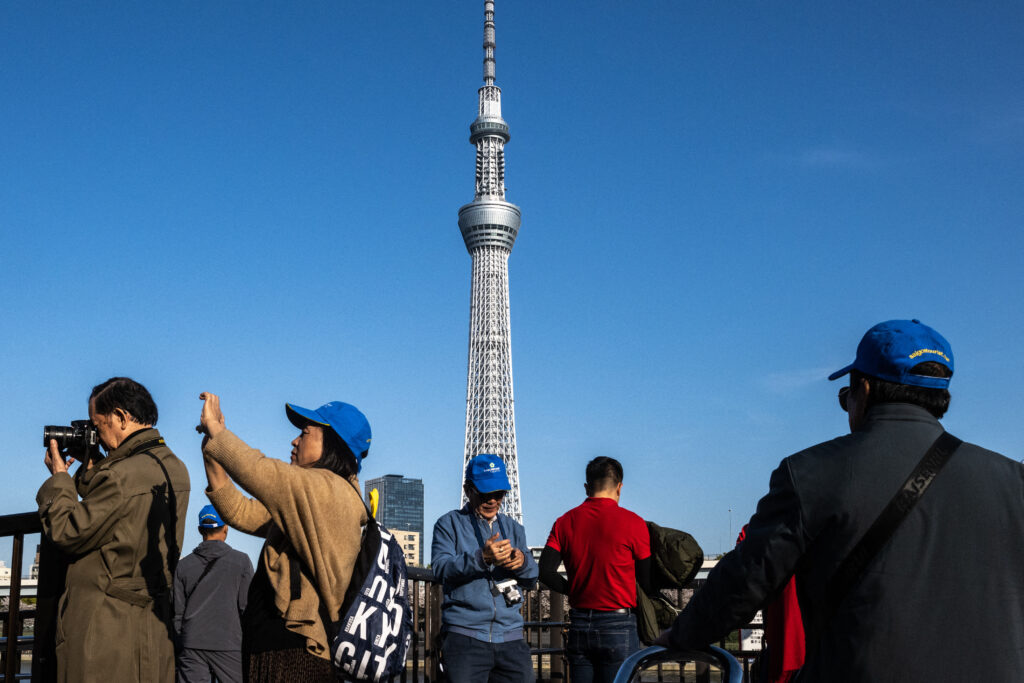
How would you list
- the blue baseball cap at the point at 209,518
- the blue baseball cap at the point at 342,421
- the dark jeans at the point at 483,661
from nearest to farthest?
1. the blue baseball cap at the point at 342,421
2. the dark jeans at the point at 483,661
3. the blue baseball cap at the point at 209,518

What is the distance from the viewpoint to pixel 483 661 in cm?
477

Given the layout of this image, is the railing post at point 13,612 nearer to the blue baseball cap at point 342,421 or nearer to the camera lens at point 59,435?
the camera lens at point 59,435

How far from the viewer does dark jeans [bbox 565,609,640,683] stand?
206 inches

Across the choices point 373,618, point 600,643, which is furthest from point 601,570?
point 373,618

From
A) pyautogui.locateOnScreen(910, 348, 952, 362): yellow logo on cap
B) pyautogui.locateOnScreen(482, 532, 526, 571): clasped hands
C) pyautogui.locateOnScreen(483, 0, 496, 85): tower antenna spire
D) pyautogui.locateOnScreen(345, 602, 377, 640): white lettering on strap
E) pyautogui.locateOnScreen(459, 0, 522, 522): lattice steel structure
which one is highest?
pyautogui.locateOnScreen(483, 0, 496, 85): tower antenna spire

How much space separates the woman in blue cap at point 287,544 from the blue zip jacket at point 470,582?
155cm

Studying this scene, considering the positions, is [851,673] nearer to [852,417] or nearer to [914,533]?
[914,533]

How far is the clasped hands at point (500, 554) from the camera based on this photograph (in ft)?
15.1

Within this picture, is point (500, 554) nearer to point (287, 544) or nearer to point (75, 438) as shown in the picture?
point (287, 544)

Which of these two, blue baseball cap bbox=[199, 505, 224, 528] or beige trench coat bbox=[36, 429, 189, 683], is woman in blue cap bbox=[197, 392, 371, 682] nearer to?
beige trench coat bbox=[36, 429, 189, 683]

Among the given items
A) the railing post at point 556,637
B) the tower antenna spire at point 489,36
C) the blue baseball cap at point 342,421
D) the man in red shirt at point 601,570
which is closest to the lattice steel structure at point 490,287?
the tower antenna spire at point 489,36

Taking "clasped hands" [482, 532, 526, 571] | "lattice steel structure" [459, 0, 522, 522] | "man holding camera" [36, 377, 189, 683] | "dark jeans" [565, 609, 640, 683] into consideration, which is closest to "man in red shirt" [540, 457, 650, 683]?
"dark jeans" [565, 609, 640, 683]

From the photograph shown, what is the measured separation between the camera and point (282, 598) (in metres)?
3.16

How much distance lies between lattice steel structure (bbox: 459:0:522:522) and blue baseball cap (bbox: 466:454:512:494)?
72.9m
